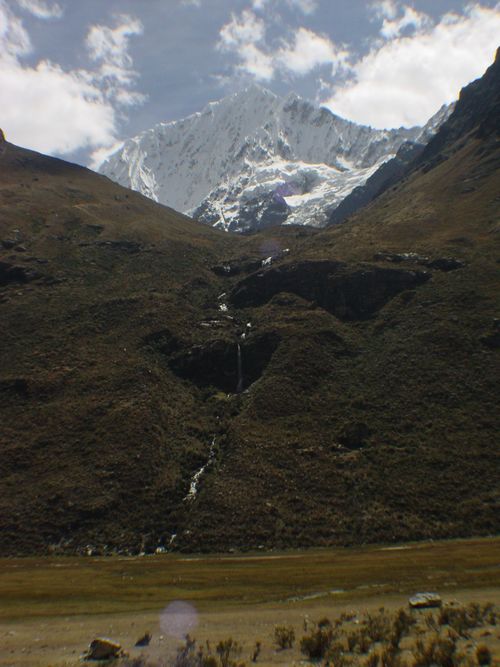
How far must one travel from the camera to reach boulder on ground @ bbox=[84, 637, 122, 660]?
56.0ft

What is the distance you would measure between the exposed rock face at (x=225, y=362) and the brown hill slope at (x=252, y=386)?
37 cm

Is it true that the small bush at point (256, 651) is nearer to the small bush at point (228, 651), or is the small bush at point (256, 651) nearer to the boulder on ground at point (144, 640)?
the small bush at point (228, 651)

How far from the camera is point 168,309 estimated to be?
298ft

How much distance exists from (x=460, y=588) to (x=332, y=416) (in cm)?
3381

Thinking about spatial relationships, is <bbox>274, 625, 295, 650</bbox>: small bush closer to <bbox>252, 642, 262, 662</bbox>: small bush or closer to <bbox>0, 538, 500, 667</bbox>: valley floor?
<bbox>0, 538, 500, 667</bbox>: valley floor

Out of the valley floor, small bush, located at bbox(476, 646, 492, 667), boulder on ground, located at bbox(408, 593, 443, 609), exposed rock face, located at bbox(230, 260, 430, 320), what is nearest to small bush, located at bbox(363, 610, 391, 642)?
boulder on ground, located at bbox(408, 593, 443, 609)

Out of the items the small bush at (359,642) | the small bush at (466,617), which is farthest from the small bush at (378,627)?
the small bush at (466,617)

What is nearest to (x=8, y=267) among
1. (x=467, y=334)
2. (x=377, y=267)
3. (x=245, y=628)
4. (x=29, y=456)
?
(x=29, y=456)

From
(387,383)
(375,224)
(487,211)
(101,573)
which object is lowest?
(101,573)

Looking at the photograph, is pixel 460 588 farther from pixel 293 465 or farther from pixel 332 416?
pixel 332 416

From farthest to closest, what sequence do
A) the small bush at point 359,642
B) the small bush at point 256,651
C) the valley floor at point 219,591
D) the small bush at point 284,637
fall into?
the valley floor at point 219,591, the small bush at point 284,637, the small bush at point 256,651, the small bush at point 359,642

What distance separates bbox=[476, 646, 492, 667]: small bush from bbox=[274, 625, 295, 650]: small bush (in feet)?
21.4

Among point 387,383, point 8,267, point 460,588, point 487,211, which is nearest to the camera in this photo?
point 460,588

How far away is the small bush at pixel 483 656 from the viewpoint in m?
14.4
